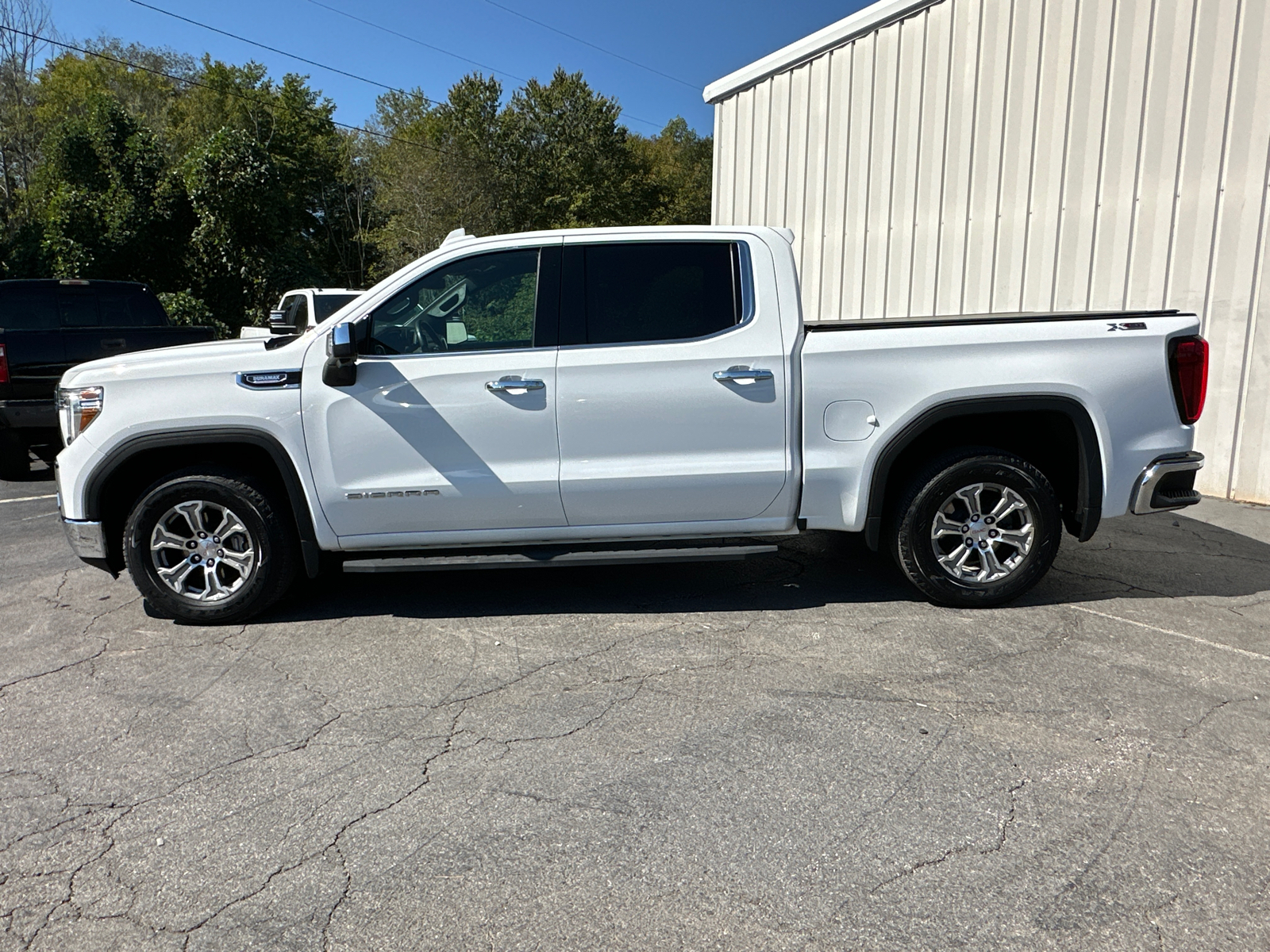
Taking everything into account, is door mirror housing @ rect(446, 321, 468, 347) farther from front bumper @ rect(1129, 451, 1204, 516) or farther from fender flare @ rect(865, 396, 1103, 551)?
front bumper @ rect(1129, 451, 1204, 516)

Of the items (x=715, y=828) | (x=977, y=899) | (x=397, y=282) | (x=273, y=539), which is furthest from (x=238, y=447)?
(x=977, y=899)

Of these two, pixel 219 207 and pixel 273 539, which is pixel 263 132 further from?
pixel 273 539

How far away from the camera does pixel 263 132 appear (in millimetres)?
42625

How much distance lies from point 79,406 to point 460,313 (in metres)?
2.00

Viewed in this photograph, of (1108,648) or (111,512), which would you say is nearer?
(1108,648)

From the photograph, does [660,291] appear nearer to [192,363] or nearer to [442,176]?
[192,363]

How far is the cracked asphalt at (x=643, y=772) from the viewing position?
8.55 feet

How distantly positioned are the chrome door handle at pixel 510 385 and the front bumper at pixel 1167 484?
3122 mm

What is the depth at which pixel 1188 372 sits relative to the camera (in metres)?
4.80

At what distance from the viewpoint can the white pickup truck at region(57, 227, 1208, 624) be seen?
4734 mm

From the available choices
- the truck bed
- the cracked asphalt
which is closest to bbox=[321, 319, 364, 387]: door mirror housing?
the cracked asphalt

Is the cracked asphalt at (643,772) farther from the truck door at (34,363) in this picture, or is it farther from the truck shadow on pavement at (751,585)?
the truck door at (34,363)

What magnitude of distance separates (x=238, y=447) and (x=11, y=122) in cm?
3627

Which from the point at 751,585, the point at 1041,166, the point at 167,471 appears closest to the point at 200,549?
the point at 167,471
